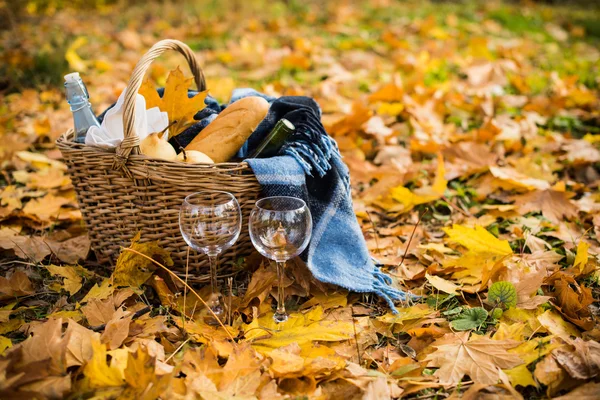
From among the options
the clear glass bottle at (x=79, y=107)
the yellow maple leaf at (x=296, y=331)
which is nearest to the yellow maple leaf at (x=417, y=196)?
the yellow maple leaf at (x=296, y=331)

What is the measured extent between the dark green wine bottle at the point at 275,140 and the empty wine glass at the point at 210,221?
308 millimetres

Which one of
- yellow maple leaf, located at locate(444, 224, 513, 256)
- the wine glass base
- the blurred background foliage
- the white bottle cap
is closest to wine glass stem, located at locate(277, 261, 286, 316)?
the wine glass base

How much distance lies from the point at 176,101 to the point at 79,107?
347mm

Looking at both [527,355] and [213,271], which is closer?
[527,355]

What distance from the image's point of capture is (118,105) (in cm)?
185

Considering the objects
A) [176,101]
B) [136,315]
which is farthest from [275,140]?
[136,315]

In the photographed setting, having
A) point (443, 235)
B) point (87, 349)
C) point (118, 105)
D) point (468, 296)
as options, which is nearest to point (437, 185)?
point (443, 235)

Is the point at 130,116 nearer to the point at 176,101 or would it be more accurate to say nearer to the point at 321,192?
the point at 176,101

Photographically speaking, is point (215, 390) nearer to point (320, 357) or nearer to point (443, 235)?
point (320, 357)

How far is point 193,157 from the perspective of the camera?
183 cm

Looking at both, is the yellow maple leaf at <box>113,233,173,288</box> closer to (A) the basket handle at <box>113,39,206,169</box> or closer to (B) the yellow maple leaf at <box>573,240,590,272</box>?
(A) the basket handle at <box>113,39,206,169</box>

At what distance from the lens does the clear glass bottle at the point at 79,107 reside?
1.96 m

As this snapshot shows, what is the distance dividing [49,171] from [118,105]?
3.89 ft

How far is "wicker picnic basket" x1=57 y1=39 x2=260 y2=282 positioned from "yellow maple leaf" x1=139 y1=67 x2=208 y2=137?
128 millimetres
